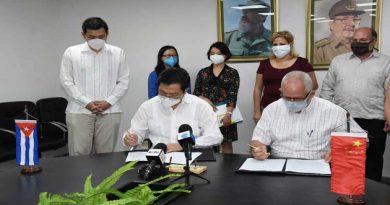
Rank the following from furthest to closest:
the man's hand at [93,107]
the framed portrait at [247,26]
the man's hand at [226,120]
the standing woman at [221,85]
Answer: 1. the framed portrait at [247,26]
2. the standing woman at [221,85]
3. the man's hand at [226,120]
4. the man's hand at [93,107]

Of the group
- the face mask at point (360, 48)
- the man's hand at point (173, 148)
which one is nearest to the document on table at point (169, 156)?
the man's hand at point (173, 148)

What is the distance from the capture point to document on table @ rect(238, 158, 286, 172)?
200 cm

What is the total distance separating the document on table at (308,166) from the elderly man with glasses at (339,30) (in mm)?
2629

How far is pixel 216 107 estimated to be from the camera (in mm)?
3877

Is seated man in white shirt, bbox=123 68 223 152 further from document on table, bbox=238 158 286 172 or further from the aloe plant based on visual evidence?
the aloe plant

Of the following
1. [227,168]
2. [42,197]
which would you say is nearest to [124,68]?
[227,168]

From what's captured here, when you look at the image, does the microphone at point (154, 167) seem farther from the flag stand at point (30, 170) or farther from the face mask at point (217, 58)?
the face mask at point (217, 58)

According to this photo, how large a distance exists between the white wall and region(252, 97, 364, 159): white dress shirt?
2.22 meters

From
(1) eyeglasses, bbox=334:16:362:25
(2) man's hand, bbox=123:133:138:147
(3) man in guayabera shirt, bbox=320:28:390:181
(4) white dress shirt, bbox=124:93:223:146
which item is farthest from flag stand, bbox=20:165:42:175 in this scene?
(1) eyeglasses, bbox=334:16:362:25

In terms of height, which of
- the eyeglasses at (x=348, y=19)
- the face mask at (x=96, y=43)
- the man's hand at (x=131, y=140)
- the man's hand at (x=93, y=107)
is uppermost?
the eyeglasses at (x=348, y=19)

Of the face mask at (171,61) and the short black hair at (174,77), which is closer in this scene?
the short black hair at (174,77)

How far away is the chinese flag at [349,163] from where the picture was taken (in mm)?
1475

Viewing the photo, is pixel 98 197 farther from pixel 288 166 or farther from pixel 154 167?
pixel 288 166

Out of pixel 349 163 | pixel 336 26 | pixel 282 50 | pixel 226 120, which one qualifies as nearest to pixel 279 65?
pixel 282 50
